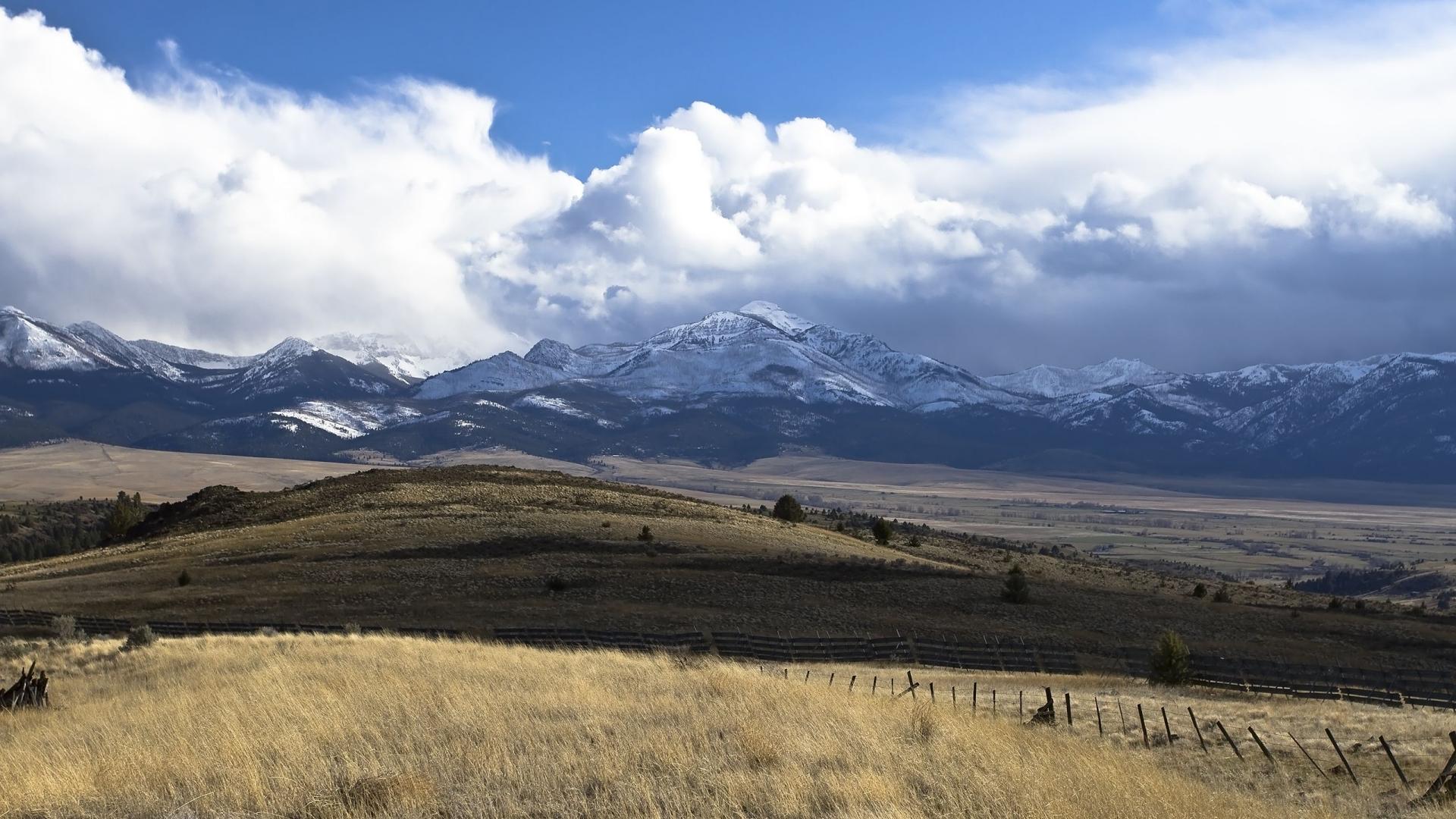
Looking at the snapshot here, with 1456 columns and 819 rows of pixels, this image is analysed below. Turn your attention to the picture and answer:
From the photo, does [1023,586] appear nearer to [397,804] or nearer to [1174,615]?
[1174,615]

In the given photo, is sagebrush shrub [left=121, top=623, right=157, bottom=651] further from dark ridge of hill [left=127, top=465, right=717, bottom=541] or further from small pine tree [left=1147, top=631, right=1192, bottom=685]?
dark ridge of hill [left=127, top=465, right=717, bottom=541]

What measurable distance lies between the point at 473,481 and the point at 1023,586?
55327 millimetres

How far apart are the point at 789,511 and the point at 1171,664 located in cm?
6032

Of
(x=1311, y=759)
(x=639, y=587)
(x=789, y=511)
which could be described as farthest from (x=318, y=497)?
(x=1311, y=759)

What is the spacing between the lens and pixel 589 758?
506 inches

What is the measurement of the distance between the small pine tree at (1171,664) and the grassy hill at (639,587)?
11872 mm

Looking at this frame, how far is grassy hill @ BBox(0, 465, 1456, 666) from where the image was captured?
48.7 metres

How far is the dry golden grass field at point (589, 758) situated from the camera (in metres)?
11.1

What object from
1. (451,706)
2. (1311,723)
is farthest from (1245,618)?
(451,706)

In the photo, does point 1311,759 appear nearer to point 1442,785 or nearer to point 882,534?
point 1442,785

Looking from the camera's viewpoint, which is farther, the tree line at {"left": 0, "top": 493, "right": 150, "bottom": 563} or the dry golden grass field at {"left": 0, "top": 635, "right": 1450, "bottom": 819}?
the tree line at {"left": 0, "top": 493, "right": 150, "bottom": 563}

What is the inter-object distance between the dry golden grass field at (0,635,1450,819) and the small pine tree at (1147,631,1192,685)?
458 inches

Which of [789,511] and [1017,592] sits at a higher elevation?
[789,511]

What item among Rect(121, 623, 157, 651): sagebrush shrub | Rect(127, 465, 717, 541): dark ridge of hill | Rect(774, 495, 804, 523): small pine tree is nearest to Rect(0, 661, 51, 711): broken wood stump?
Rect(121, 623, 157, 651): sagebrush shrub
